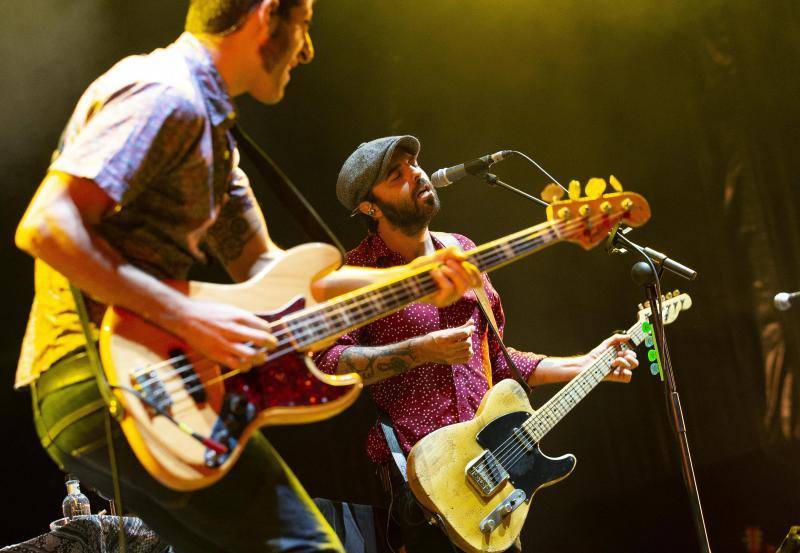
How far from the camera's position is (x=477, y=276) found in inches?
85.2

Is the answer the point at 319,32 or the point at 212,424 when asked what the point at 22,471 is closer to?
the point at 212,424

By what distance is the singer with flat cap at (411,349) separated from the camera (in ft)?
10.0

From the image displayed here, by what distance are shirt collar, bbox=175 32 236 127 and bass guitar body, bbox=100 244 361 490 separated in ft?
1.24

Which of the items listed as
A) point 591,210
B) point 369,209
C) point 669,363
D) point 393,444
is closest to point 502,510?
point 393,444

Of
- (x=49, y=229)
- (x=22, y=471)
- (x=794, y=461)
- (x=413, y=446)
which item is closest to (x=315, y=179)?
(x=413, y=446)

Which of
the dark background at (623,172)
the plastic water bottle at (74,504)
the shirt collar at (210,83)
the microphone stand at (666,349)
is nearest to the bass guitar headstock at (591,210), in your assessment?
the microphone stand at (666,349)

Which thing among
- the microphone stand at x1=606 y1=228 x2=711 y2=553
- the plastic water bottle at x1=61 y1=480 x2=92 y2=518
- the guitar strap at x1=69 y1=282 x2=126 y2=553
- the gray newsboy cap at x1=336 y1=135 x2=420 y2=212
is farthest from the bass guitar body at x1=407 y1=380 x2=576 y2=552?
the plastic water bottle at x1=61 y1=480 x2=92 y2=518

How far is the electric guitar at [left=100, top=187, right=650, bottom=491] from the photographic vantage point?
1465 millimetres

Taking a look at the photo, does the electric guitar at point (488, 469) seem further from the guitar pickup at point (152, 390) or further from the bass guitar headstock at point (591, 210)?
the guitar pickup at point (152, 390)

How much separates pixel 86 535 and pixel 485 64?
3.70 metres

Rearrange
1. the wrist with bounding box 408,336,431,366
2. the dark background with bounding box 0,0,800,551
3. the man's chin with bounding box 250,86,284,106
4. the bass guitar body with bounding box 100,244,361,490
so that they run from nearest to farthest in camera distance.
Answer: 1. the bass guitar body with bounding box 100,244,361,490
2. the man's chin with bounding box 250,86,284,106
3. the wrist with bounding box 408,336,431,366
4. the dark background with bounding box 0,0,800,551

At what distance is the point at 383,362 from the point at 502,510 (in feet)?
2.61

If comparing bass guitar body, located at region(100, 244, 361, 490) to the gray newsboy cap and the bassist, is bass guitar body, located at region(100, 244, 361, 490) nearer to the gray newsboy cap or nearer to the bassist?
the bassist

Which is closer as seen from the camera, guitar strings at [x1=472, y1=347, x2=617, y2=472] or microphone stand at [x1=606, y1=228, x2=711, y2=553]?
microphone stand at [x1=606, y1=228, x2=711, y2=553]
